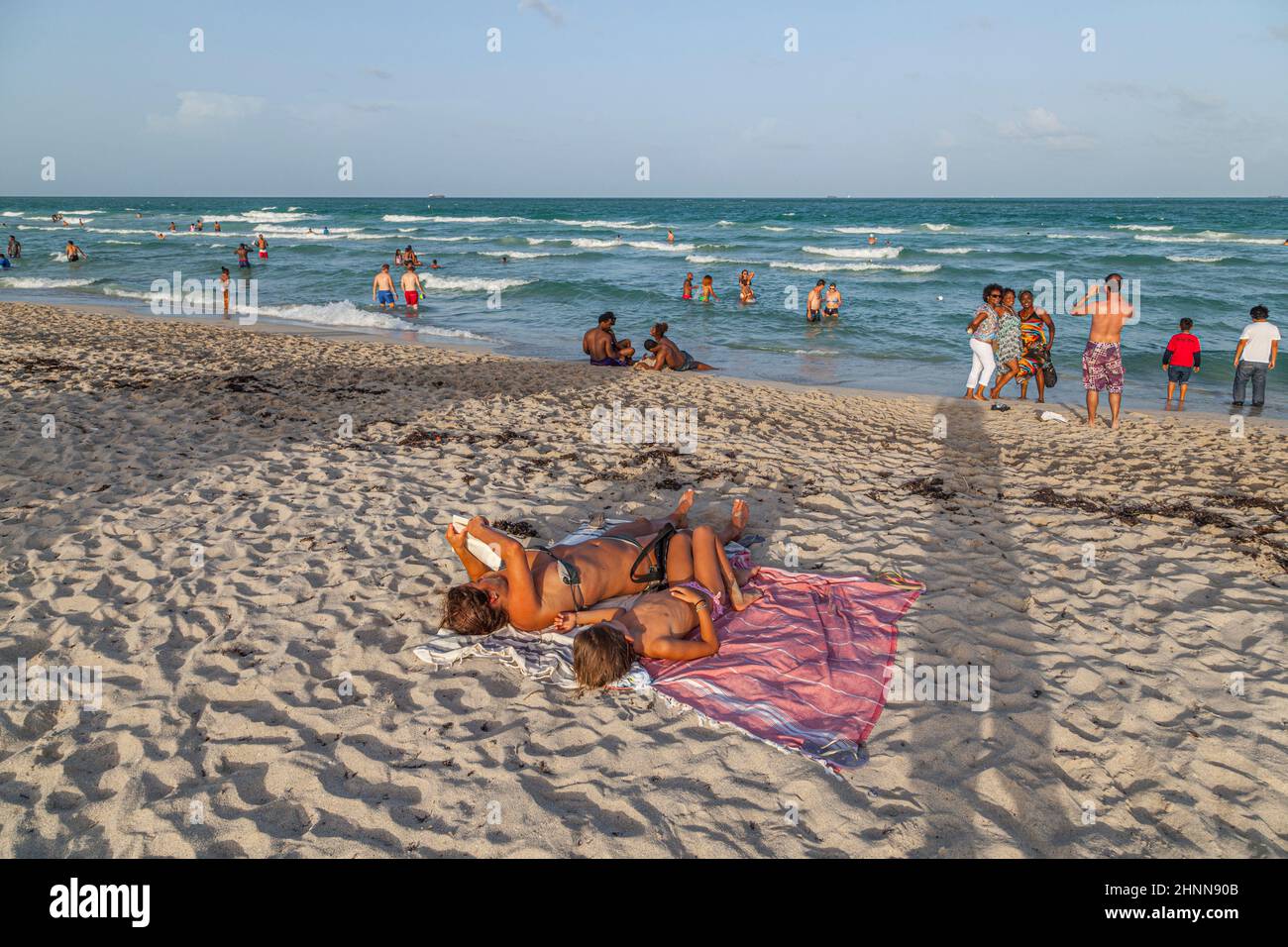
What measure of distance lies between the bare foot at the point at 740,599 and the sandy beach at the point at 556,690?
2.85 ft

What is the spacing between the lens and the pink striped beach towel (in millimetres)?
3850

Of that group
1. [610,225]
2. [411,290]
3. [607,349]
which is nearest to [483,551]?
[607,349]

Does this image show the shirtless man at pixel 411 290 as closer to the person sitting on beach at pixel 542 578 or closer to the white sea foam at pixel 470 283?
the white sea foam at pixel 470 283

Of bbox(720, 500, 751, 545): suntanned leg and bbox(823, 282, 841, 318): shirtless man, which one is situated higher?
bbox(823, 282, 841, 318): shirtless man

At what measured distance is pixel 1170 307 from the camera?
68.3 feet

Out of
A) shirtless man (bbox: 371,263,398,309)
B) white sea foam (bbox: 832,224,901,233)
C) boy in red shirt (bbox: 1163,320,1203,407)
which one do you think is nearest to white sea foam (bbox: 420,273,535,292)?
shirtless man (bbox: 371,263,398,309)

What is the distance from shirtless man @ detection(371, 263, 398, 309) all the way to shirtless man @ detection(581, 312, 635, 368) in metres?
8.71

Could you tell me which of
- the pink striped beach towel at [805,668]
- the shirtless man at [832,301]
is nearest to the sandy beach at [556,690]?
the pink striped beach towel at [805,668]

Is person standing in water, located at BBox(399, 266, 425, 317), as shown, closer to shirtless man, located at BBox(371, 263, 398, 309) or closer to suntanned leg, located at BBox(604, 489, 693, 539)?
shirtless man, located at BBox(371, 263, 398, 309)

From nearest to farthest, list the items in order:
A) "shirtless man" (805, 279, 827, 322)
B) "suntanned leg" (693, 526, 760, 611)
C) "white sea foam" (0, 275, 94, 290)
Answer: "suntanned leg" (693, 526, 760, 611)
"shirtless man" (805, 279, 827, 322)
"white sea foam" (0, 275, 94, 290)

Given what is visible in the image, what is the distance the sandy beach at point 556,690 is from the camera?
3.24 m

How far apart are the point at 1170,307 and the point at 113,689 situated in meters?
24.4

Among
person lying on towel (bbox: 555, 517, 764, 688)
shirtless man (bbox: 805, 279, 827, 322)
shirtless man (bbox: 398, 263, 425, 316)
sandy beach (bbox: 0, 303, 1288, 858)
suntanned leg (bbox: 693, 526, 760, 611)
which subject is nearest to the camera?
sandy beach (bbox: 0, 303, 1288, 858)
